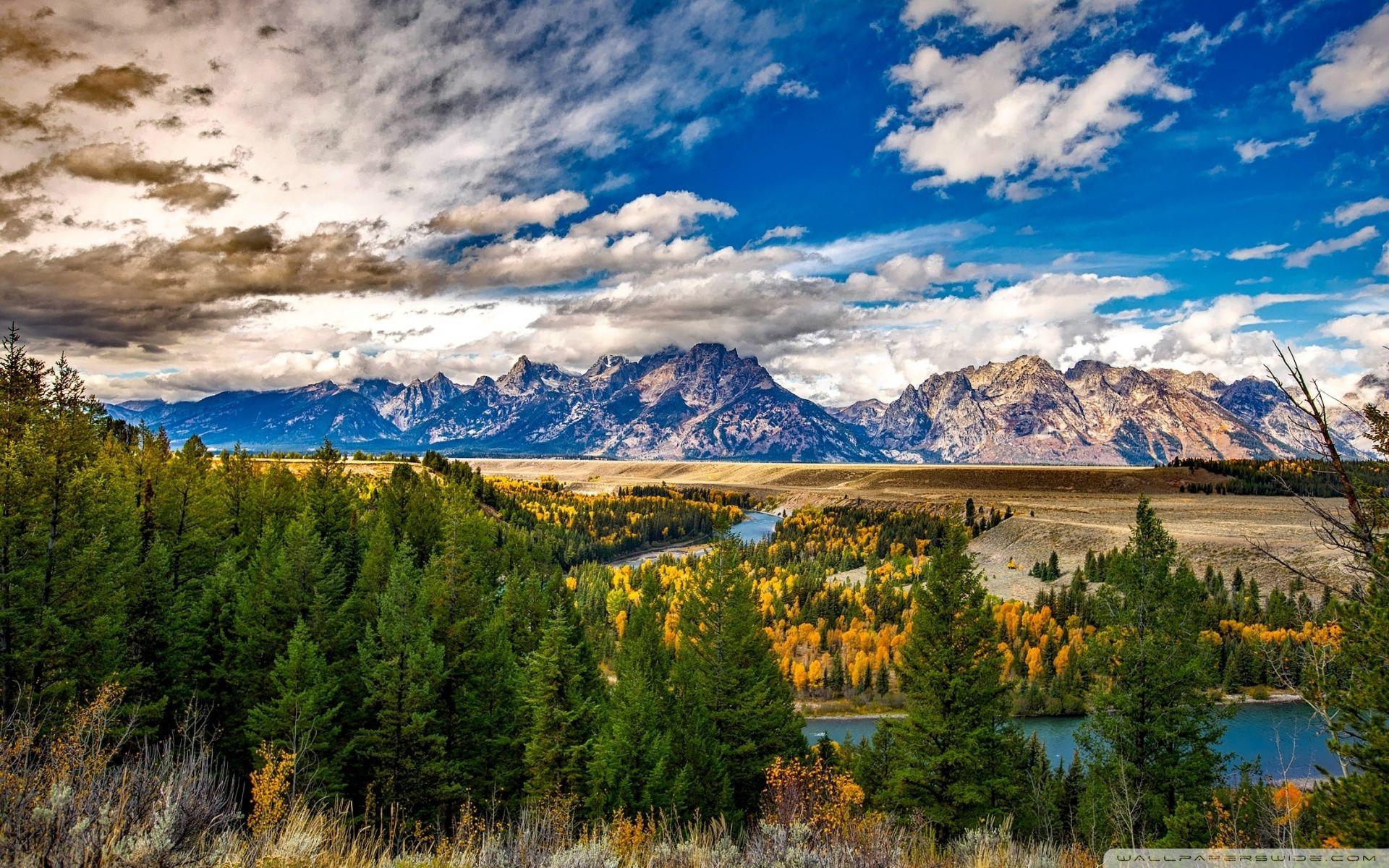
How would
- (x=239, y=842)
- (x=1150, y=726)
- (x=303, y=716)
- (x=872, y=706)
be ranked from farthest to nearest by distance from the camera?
(x=872, y=706)
(x=1150, y=726)
(x=303, y=716)
(x=239, y=842)

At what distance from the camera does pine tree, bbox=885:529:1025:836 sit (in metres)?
30.2

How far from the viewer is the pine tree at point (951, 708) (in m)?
30.2

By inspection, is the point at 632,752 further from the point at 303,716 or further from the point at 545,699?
the point at 303,716

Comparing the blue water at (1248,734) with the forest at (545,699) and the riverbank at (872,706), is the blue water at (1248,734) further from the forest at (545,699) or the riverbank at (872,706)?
the forest at (545,699)

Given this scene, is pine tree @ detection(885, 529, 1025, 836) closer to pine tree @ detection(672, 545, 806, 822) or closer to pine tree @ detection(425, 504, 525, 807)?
pine tree @ detection(672, 545, 806, 822)

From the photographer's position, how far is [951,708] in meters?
31.2

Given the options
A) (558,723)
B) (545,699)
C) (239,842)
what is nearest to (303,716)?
(545,699)

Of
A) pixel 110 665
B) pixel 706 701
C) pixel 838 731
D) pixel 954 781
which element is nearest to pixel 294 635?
pixel 110 665

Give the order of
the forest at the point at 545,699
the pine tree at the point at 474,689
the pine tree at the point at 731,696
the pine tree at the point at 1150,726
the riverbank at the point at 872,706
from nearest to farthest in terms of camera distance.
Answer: the forest at the point at 545,699 < the pine tree at the point at 1150,726 < the pine tree at the point at 474,689 < the pine tree at the point at 731,696 < the riverbank at the point at 872,706

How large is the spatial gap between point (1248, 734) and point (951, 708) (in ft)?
250

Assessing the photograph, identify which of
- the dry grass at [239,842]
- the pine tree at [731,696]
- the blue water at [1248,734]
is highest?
the dry grass at [239,842]

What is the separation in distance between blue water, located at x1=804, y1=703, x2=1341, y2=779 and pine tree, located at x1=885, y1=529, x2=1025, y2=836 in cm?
4032

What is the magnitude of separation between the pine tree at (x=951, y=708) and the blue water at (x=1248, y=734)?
40324 mm

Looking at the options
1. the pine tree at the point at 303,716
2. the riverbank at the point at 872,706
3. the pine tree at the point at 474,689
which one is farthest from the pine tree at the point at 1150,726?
the riverbank at the point at 872,706
